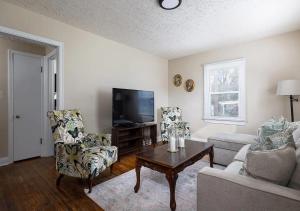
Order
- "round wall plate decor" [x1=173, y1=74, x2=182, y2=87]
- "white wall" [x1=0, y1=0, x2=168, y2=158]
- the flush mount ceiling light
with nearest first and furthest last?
1. the flush mount ceiling light
2. "white wall" [x1=0, y1=0, x2=168, y2=158]
3. "round wall plate decor" [x1=173, y1=74, x2=182, y2=87]

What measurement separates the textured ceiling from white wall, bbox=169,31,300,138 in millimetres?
250

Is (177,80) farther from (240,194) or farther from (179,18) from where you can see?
(240,194)

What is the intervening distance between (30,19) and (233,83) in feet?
13.6

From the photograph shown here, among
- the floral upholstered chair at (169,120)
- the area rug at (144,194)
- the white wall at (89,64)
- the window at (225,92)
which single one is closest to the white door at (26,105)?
the white wall at (89,64)

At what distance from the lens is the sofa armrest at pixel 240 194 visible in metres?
0.96

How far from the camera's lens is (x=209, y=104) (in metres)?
4.31

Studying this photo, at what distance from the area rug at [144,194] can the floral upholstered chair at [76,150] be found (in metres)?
0.24

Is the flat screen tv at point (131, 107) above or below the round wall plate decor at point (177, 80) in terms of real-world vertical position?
below

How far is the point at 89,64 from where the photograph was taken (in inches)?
124

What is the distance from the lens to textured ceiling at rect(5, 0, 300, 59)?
88.5 inches

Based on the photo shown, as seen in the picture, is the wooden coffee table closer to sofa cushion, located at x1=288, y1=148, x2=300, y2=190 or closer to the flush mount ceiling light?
sofa cushion, located at x1=288, y1=148, x2=300, y2=190

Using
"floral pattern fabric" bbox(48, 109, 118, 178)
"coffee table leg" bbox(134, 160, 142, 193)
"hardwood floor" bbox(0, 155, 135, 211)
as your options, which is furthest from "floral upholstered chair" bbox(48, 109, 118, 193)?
"coffee table leg" bbox(134, 160, 142, 193)

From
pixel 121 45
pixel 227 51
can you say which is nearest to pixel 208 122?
pixel 227 51

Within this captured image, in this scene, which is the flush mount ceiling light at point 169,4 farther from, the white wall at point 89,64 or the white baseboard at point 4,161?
the white baseboard at point 4,161
